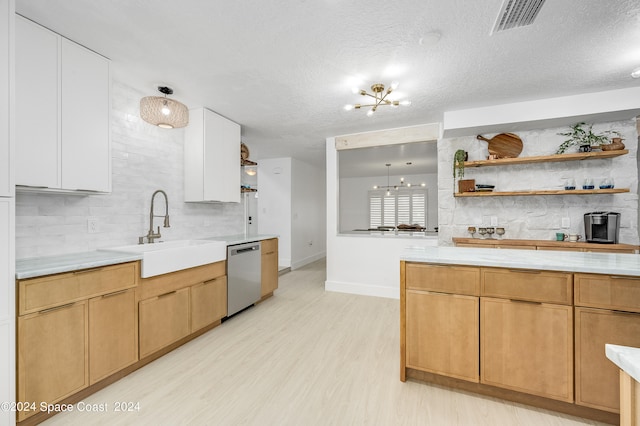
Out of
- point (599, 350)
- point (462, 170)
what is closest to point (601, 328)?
point (599, 350)

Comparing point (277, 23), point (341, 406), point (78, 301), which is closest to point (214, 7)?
point (277, 23)

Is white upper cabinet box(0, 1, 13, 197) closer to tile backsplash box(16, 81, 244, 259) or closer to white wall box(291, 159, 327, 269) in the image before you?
tile backsplash box(16, 81, 244, 259)

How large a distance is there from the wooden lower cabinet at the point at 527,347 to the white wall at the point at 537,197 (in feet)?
7.18

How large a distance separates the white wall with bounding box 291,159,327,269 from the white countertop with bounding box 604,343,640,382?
5598 mm

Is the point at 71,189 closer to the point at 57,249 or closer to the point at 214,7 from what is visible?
the point at 57,249

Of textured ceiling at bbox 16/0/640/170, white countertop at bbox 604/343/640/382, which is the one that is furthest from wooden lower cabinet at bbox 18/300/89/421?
white countertop at bbox 604/343/640/382

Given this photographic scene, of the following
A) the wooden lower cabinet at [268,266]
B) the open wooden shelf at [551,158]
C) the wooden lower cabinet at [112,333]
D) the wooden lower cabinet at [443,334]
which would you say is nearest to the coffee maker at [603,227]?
the open wooden shelf at [551,158]

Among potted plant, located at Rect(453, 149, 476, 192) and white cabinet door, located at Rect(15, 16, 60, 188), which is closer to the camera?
white cabinet door, located at Rect(15, 16, 60, 188)

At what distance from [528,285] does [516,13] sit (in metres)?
1.75

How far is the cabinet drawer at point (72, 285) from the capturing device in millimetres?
1618

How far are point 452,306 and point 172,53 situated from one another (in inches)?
114

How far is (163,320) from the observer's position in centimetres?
245

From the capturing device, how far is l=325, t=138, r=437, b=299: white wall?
421 centimetres

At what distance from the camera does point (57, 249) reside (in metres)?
2.25
